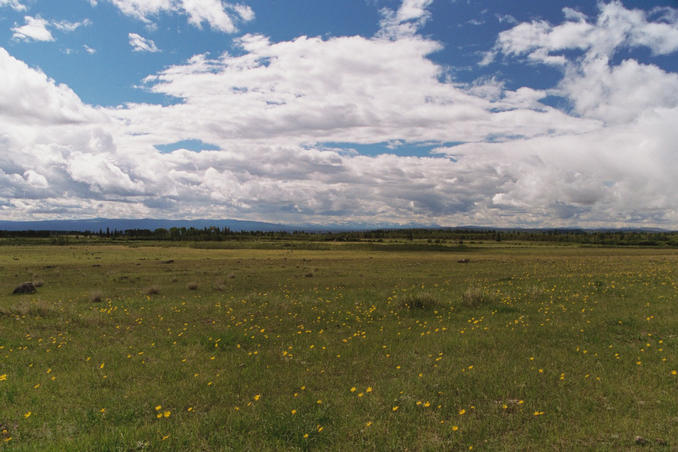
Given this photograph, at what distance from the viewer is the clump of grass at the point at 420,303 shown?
17609 millimetres

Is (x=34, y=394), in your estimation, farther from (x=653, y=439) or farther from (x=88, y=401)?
(x=653, y=439)

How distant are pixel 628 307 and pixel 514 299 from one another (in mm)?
4535

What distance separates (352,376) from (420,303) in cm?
908

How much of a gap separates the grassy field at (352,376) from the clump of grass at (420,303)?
6 cm

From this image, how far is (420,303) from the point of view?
17.9 metres

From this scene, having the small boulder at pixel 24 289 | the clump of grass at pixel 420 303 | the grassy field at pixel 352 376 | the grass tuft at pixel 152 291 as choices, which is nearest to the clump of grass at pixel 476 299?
the grassy field at pixel 352 376

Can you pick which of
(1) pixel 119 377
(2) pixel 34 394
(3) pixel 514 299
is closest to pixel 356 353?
(1) pixel 119 377

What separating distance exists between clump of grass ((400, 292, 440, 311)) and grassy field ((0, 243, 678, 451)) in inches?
2.5

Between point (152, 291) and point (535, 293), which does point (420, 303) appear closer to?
point (535, 293)

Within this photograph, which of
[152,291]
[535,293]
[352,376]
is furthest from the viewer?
[152,291]

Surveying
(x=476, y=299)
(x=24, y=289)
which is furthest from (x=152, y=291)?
(x=476, y=299)

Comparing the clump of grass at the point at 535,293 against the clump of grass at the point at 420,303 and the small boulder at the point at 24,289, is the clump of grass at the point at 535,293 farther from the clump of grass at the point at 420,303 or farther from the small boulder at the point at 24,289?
the small boulder at the point at 24,289

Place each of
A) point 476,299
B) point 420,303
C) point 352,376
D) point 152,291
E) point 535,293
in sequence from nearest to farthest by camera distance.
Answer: point 352,376 < point 420,303 < point 476,299 < point 535,293 < point 152,291

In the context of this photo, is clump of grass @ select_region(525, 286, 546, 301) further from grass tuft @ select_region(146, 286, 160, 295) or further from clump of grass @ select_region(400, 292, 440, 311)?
grass tuft @ select_region(146, 286, 160, 295)
